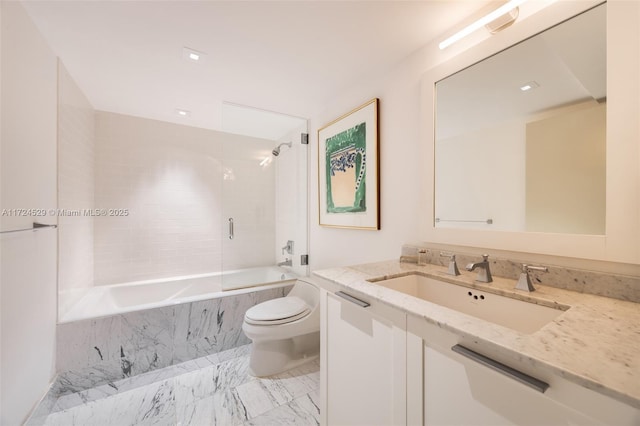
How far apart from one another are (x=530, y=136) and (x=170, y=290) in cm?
341

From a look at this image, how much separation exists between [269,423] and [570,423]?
1529mm

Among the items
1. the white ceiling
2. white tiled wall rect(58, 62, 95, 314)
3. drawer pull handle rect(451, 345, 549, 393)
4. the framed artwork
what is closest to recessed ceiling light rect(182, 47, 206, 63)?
the white ceiling

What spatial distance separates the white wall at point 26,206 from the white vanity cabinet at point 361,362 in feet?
4.97

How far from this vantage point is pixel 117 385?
1.82m

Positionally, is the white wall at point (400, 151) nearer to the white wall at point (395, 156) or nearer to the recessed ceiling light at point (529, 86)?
the white wall at point (395, 156)

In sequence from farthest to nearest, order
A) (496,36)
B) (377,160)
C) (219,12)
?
(377,160), (219,12), (496,36)

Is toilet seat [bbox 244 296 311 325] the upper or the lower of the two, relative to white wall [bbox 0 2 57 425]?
lower

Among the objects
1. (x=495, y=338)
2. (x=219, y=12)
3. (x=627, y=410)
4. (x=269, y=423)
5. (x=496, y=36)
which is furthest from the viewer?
(x=269, y=423)

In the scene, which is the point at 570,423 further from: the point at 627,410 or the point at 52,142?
the point at 52,142

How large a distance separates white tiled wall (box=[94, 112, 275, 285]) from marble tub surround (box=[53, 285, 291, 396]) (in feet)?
2.73

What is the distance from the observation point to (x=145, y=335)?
1956mm

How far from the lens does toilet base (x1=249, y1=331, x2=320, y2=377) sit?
191cm

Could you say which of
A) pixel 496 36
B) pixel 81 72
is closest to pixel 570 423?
pixel 496 36

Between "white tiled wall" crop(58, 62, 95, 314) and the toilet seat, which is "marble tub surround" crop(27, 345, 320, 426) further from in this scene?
"white tiled wall" crop(58, 62, 95, 314)
